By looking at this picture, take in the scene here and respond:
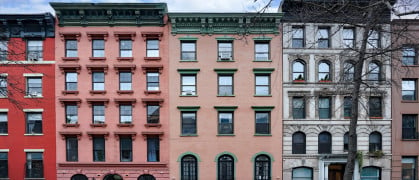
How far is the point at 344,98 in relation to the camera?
17.4m

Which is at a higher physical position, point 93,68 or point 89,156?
point 93,68

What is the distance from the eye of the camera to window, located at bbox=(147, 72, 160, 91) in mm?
17641

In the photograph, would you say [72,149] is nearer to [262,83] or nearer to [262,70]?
[262,83]

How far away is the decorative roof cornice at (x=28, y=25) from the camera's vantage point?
16.9 metres

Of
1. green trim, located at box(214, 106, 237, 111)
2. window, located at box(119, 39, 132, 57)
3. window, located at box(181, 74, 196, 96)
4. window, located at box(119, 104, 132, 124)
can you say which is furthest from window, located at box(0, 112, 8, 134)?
green trim, located at box(214, 106, 237, 111)

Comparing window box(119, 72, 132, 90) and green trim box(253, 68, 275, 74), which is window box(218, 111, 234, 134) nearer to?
green trim box(253, 68, 275, 74)

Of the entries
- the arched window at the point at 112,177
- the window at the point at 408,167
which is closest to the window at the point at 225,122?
the arched window at the point at 112,177

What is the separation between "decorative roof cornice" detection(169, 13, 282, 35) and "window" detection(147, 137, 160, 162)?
25.3 ft

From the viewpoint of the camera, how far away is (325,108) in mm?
17781

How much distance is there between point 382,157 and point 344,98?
4.90 metres

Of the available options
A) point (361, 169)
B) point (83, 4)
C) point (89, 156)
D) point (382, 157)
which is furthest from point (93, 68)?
point (382, 157)

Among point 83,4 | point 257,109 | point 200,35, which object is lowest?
point 257,109

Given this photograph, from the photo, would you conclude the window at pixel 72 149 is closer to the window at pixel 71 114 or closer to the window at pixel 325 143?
the window at pixel 71 114

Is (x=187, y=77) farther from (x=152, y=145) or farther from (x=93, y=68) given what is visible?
(x=93, y=68)
